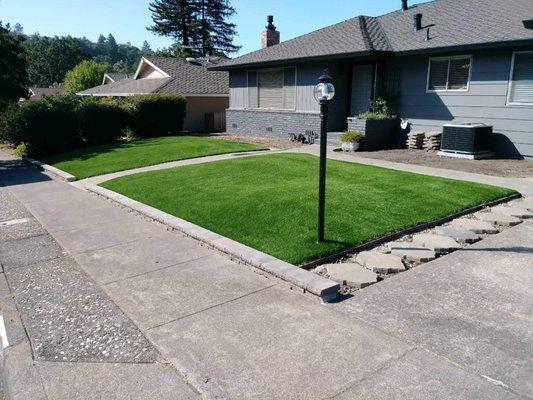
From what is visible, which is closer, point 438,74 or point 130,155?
point 438,74

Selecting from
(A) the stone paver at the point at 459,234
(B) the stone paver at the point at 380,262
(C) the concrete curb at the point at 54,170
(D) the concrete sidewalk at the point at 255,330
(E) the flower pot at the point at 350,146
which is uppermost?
(E) the flower pot at the point at 350,146

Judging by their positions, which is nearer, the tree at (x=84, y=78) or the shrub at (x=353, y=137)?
the shrub at (x=353, y=137)

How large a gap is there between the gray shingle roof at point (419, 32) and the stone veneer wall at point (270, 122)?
7.48 feet

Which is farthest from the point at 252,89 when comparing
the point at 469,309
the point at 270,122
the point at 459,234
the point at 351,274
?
the point at 469,309

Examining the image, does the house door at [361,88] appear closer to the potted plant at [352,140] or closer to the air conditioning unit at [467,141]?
the potted plant at [352,140]

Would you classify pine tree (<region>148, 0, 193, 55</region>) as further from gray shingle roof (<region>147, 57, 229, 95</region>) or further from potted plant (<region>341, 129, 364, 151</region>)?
potted plant (<region>341, 129, 364, 151</region>)

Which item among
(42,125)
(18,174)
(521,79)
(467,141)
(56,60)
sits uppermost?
(56,60)

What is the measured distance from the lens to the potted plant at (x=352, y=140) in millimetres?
14414

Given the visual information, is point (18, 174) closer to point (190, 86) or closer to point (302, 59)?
point (302, 59)

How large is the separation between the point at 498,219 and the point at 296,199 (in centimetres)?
322

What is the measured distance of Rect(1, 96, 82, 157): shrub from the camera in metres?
16.7

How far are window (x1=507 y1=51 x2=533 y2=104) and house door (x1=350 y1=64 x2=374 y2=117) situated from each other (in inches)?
191

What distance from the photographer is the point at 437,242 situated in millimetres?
5789

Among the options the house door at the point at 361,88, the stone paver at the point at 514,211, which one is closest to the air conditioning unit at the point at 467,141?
the house door at the point at 361,88
